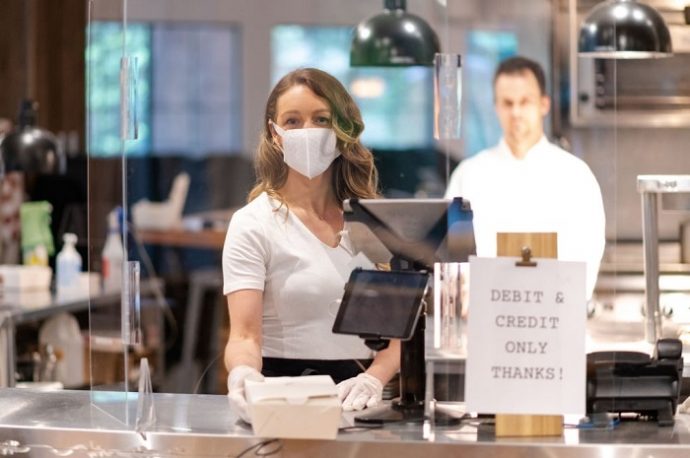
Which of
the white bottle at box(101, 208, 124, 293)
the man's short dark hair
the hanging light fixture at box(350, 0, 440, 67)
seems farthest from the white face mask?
the white bottle at box(101, 208, 124, 293)

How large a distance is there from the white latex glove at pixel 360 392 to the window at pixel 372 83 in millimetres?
541

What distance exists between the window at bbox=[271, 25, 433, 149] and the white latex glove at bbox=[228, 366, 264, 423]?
59 centimetres

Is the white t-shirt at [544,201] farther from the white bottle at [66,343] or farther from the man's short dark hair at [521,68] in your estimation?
the white bottle at [66,343]

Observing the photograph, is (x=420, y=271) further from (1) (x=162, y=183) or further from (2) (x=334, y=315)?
(1) (x=162, y=183)

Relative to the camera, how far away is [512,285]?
2352 millimetres

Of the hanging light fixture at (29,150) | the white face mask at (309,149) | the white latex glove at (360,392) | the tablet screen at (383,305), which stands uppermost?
the hanging light fixture at (29,150)

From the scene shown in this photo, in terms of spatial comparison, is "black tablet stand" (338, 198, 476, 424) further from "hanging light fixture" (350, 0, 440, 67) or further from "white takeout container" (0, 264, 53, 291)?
"white takeout container" (0, 264, 53, 291)

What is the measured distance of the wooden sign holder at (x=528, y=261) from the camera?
2.37 m

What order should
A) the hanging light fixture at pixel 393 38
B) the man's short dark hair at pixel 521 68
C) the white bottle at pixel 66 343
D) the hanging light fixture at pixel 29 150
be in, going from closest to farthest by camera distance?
the man's short dark hair at pixel 521 68 → the hanging light fixture at pixel 393 38 → the hanging light fixture at pixel 29 150 → the white bottle at pixel 66 343

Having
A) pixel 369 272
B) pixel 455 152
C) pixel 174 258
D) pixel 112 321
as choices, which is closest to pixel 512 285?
pixel 369 272

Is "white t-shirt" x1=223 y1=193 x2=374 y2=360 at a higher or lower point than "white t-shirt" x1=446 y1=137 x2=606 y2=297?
lower

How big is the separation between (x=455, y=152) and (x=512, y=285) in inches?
42.4

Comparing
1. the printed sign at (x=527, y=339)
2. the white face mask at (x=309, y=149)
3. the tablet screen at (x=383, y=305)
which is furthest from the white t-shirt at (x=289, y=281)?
the printed sign at (x=527, y=339)

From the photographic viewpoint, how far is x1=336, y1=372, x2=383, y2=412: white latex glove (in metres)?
2.60
